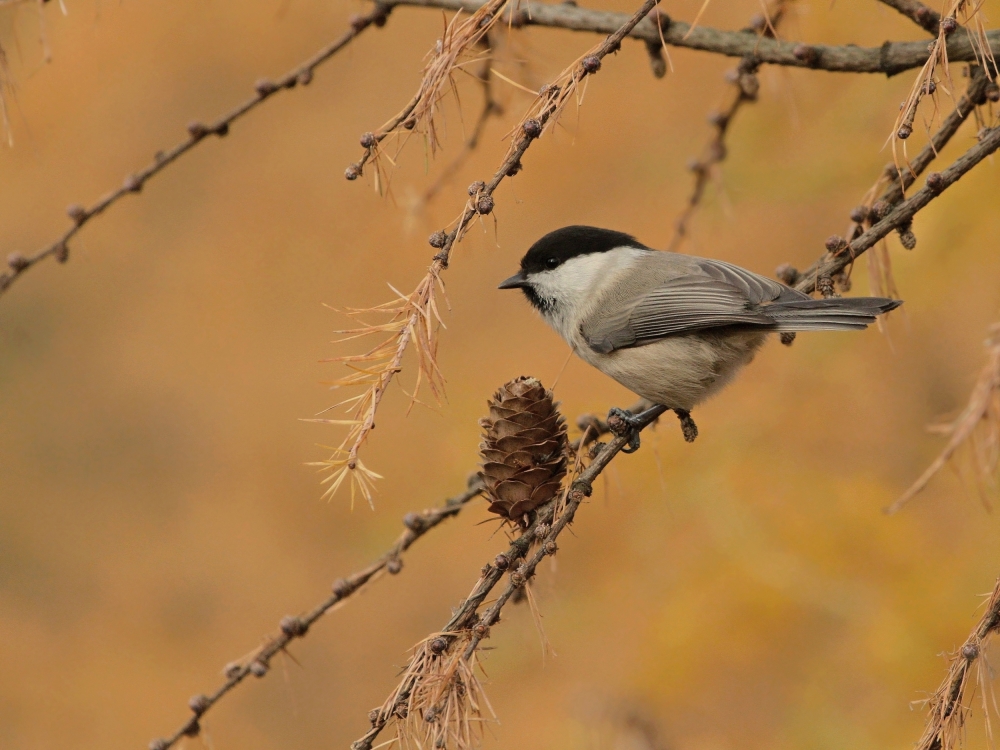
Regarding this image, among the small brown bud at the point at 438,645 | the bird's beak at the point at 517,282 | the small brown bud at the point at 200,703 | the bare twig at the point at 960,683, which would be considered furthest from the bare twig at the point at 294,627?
the bird's beak at the point at 517,282

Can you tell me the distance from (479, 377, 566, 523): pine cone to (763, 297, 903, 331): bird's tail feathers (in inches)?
22.9

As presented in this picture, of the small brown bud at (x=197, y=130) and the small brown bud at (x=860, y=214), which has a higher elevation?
the small brown bud at (x=197, y=130)

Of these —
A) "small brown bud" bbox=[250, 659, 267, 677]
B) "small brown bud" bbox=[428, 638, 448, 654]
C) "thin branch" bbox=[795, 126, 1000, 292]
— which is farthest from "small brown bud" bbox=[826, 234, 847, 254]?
"small brown bud" bbox=[250, 659, 267, 677]

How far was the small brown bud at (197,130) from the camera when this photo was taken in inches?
69.3

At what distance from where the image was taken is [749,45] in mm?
1749

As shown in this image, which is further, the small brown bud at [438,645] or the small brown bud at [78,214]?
the small brown bud at [78,214]

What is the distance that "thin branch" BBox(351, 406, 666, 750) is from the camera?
1.16 metres

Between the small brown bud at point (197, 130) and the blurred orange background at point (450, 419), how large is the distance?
262mm

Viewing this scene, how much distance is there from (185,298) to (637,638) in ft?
9.15

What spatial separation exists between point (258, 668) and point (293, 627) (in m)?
0.08

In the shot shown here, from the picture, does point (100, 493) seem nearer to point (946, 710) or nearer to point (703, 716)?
point (703, 716)

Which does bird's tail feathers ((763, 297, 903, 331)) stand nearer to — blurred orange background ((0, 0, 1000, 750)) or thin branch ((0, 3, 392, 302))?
blurred orange background ((0, 0, 1000, 750))

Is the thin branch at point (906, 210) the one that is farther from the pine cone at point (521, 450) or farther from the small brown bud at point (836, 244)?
the pine cone at point (521, 450)

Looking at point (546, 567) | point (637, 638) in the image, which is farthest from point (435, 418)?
point (546, 567)
